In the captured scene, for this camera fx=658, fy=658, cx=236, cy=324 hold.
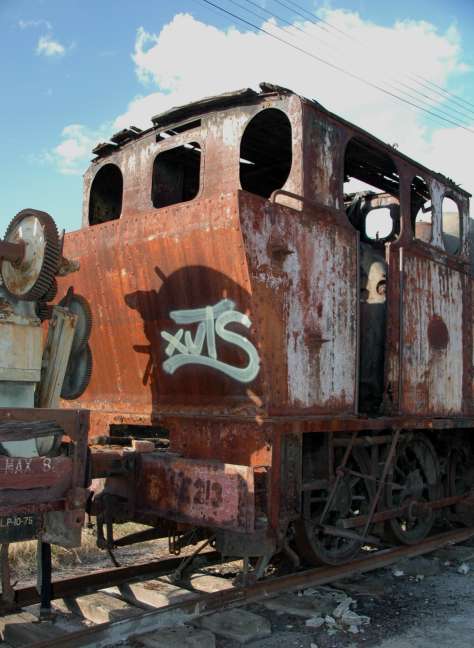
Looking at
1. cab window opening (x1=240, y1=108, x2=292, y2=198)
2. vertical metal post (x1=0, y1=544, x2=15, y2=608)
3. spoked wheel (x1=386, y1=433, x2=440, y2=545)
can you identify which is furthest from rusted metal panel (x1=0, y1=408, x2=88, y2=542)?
spoked wheel (x1=386, y1=433, x2=440, y2=545)

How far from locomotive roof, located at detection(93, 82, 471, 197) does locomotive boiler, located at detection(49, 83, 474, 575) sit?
0.02 meters

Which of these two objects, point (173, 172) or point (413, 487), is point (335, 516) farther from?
point (173, 172)

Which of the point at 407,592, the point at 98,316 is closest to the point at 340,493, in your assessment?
the point at 407,592

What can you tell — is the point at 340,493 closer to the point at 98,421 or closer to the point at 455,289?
the point at 98,421

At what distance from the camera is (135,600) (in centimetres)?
480

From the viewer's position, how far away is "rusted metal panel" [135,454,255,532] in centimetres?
417

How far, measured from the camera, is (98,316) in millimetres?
5566

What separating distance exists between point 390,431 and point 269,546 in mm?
2087

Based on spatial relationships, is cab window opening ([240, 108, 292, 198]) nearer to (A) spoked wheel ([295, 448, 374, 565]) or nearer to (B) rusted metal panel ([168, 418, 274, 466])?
(B) rusted metal panel ([168, 418, 274, 466])

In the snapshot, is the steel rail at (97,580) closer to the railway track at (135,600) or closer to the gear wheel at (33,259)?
the railway track at (135,600)

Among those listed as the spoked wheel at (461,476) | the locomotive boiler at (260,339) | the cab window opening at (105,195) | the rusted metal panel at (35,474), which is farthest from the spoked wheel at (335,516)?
the cab window opening at (105,195)

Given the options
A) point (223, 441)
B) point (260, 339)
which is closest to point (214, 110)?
point (260, 339)

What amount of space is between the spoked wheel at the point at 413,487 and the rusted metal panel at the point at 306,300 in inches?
51.5

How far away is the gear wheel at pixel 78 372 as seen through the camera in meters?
4.37
